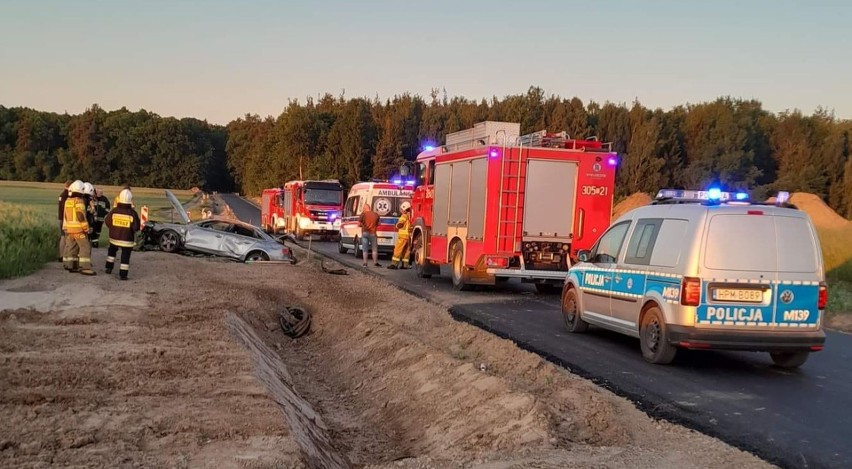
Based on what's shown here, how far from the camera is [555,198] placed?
15.4 m

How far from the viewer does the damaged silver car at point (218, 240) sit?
66.4 ft

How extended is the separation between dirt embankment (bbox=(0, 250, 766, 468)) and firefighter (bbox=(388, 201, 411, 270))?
23.9ft

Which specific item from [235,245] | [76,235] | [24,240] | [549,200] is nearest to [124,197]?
[76,235]

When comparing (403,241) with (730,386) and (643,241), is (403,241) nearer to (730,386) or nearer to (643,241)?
(643,241)

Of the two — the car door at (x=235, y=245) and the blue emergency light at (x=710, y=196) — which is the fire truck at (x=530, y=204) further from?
the car door at (x=235, y=245)

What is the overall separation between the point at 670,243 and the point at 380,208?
17159mm

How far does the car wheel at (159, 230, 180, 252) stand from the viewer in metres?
20.4

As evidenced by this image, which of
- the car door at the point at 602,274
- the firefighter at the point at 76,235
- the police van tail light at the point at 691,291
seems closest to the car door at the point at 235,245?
the firefighter at the point at 76,235

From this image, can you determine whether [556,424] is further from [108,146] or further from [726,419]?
[108,146]

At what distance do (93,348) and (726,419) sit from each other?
6680 millimetres

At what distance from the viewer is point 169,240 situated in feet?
67.1

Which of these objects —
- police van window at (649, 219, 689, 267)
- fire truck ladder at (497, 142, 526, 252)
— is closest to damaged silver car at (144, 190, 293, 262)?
fire truck ladder at (497, 142, 526, 252)

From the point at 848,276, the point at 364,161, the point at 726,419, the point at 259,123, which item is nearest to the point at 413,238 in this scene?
the point at 848,276

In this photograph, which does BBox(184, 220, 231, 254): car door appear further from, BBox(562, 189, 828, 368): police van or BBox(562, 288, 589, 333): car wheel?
BBox(562, 189, 828, 368): police van
